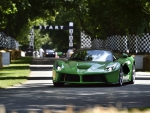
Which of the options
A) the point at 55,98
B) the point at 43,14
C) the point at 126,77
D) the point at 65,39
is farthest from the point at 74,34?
the point at 55,98

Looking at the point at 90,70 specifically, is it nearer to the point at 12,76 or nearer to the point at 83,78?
the point at 83,78

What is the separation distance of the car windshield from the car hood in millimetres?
502

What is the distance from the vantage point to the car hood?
16266 mm

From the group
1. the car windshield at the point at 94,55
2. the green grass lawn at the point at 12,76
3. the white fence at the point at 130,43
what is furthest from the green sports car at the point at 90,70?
the white fence at the point at 130,43

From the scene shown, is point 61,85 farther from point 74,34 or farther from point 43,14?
point 74,34

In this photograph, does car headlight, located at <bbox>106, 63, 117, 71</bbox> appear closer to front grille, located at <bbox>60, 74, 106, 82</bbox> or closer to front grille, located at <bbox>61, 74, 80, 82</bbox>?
front grille, located at <bbox>60, 74, 106, 82</bbox>

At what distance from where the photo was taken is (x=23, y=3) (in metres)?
40.3

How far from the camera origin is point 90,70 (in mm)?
16297

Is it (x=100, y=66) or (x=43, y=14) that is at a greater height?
(x=43, y=14)

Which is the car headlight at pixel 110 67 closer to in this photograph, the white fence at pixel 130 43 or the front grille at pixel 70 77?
the front grille at pixel 70 77

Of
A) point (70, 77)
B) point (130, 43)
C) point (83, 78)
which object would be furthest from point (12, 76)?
point (130, 43)


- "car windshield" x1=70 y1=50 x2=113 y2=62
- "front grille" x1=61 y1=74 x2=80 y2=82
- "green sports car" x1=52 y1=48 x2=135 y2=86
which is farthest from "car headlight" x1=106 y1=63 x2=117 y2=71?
"front grille" x1=61 y1=74 x2=80 y2=82

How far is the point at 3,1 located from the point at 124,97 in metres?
20.0

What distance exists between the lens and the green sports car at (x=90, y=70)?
1625cm
